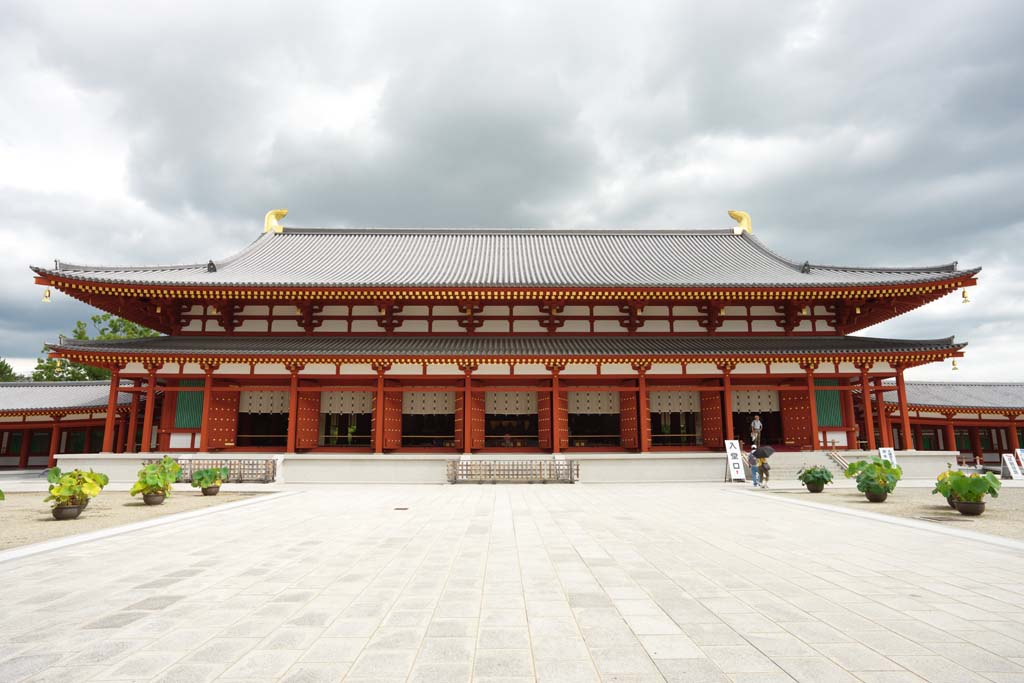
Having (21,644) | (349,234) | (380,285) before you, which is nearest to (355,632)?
(21,644)

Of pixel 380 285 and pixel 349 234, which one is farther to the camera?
pixel 349 234

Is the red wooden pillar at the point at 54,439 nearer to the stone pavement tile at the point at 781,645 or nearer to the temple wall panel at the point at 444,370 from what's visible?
the temple wall panel at the point at 444,370

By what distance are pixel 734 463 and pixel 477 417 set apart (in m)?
9.77

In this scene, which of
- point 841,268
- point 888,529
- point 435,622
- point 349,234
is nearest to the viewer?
point 435,622

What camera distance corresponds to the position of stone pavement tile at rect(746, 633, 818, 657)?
383 centimetres

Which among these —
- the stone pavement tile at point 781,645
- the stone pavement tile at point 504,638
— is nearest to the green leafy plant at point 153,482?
the stone pavement tile at point 504,638

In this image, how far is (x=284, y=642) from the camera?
159 inches

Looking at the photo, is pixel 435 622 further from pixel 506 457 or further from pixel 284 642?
pixel 506 457

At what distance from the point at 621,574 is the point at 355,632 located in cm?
320

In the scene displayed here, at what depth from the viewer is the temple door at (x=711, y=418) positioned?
20109mm

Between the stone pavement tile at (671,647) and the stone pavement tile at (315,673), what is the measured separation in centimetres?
231

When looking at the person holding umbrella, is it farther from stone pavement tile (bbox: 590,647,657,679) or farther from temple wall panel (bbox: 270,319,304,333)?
temple wall panel (bbox: 270,319,304,333)

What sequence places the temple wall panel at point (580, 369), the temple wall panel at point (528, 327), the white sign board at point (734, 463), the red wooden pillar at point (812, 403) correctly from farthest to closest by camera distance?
the temple wall panel at point (528, 327)
the temple wall panel at point (580, 369)
the red wooden pillar at point (812, 403)
the white sign board at point (734, 463)

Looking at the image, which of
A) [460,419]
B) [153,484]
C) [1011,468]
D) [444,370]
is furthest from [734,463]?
[153,484]
